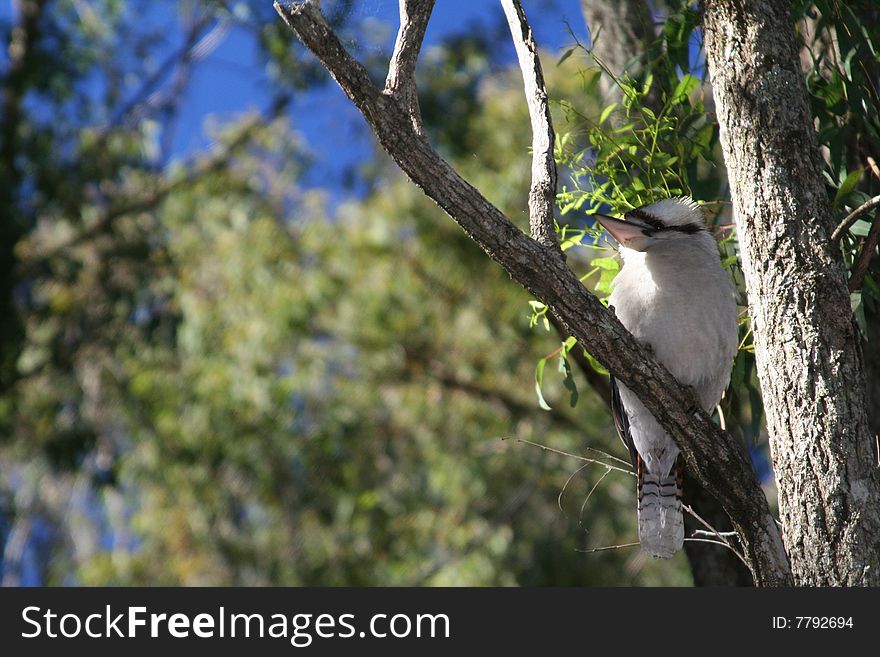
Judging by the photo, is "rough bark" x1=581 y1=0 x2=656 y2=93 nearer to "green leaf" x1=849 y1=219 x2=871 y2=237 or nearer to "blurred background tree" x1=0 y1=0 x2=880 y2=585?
"green leaf" x1=849 y1=219 x2=871 y2=237

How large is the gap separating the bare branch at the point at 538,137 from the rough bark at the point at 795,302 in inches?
13.2

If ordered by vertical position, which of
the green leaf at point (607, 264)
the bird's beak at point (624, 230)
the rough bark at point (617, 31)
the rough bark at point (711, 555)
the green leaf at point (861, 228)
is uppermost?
the rough bark at point (617, 31)

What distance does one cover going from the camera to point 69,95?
624 centimetres

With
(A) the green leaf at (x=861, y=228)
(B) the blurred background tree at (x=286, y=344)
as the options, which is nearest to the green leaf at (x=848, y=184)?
(A) the green leaf at (x=861, y=228)

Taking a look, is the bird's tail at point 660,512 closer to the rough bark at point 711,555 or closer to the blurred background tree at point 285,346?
the rough bark at point 711,555

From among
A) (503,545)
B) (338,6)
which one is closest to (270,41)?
(503,545)

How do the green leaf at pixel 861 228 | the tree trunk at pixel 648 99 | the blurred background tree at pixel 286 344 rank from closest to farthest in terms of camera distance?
the green leaf at pixel 861 228 < the tree trunk at pixel 648 99 < the blurred background tree at pixel 286 344

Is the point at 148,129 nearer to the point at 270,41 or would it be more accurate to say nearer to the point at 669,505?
the point at 270,41

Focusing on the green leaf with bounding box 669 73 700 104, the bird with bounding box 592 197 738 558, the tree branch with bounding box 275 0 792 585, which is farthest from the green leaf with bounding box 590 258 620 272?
the tree branch with bounding box 275 0 792 585

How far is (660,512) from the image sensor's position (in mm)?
2434

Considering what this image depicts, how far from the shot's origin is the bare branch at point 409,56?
1.89 metres

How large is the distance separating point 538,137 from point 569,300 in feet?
1.42

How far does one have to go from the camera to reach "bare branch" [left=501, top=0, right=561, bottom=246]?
1.96m

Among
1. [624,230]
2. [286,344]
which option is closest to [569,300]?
[624,230]
